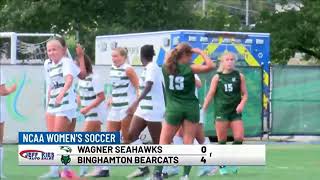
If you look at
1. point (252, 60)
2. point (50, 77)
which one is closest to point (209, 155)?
point (50, 77)

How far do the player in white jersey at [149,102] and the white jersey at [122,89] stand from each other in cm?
30

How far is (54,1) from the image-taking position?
39.1 meters

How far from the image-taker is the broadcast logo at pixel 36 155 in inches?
418

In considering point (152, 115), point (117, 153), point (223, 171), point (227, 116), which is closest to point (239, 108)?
point (227, 116)

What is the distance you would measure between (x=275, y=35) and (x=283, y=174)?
25111 mm

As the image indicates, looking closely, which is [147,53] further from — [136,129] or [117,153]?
[117,153]

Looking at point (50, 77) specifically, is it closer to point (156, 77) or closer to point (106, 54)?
point (156, 77)

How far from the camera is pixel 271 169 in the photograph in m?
14.9

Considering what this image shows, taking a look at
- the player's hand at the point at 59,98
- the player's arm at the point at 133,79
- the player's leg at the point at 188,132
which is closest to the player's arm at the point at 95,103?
the player's arm at the point at 133,79

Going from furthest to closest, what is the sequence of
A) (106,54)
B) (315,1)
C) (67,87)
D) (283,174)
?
(315,1) < (106,54) < (283,174) < (67,87)

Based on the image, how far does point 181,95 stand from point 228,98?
78.2 inches

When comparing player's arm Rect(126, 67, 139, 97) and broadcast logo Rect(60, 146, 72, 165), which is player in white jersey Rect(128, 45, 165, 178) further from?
broadcast logo Rect(60, 146, 72, 165)

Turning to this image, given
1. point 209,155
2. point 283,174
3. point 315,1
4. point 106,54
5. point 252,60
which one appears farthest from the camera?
point 315,1

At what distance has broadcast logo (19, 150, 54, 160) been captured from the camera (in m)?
10.6
